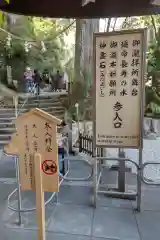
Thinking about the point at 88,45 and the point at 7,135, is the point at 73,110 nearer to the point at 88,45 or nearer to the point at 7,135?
the point at 88,45

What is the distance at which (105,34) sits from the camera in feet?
9.82

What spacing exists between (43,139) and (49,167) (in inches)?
8.2

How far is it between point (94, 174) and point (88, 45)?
296 centimetres

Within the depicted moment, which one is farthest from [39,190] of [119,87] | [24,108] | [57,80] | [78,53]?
[57,80]

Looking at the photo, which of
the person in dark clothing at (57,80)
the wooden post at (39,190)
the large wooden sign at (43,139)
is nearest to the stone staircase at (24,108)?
the person in dark clothing at (57,80)

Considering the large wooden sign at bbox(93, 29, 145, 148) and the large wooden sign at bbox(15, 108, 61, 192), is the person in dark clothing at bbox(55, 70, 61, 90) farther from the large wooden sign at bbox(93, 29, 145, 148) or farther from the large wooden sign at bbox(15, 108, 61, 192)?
the large wooden sign at bbox(15, 108, 61, 192)

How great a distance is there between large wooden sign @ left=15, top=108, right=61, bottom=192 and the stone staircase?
5935 mm

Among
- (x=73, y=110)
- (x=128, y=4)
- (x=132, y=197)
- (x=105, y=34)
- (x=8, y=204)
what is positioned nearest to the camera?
(x=128, y=4)

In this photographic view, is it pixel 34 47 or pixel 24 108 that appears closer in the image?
pixel 34 47

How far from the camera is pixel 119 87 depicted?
9.89ft

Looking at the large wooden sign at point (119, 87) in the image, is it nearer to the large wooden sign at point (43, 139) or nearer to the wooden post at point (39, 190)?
the large wooden sign at point (43, 139)

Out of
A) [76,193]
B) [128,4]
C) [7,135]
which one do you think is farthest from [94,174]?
[7,135]

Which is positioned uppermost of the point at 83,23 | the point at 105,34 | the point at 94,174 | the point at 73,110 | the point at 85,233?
the point at 83,23

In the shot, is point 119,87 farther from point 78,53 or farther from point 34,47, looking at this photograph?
point 34,47
